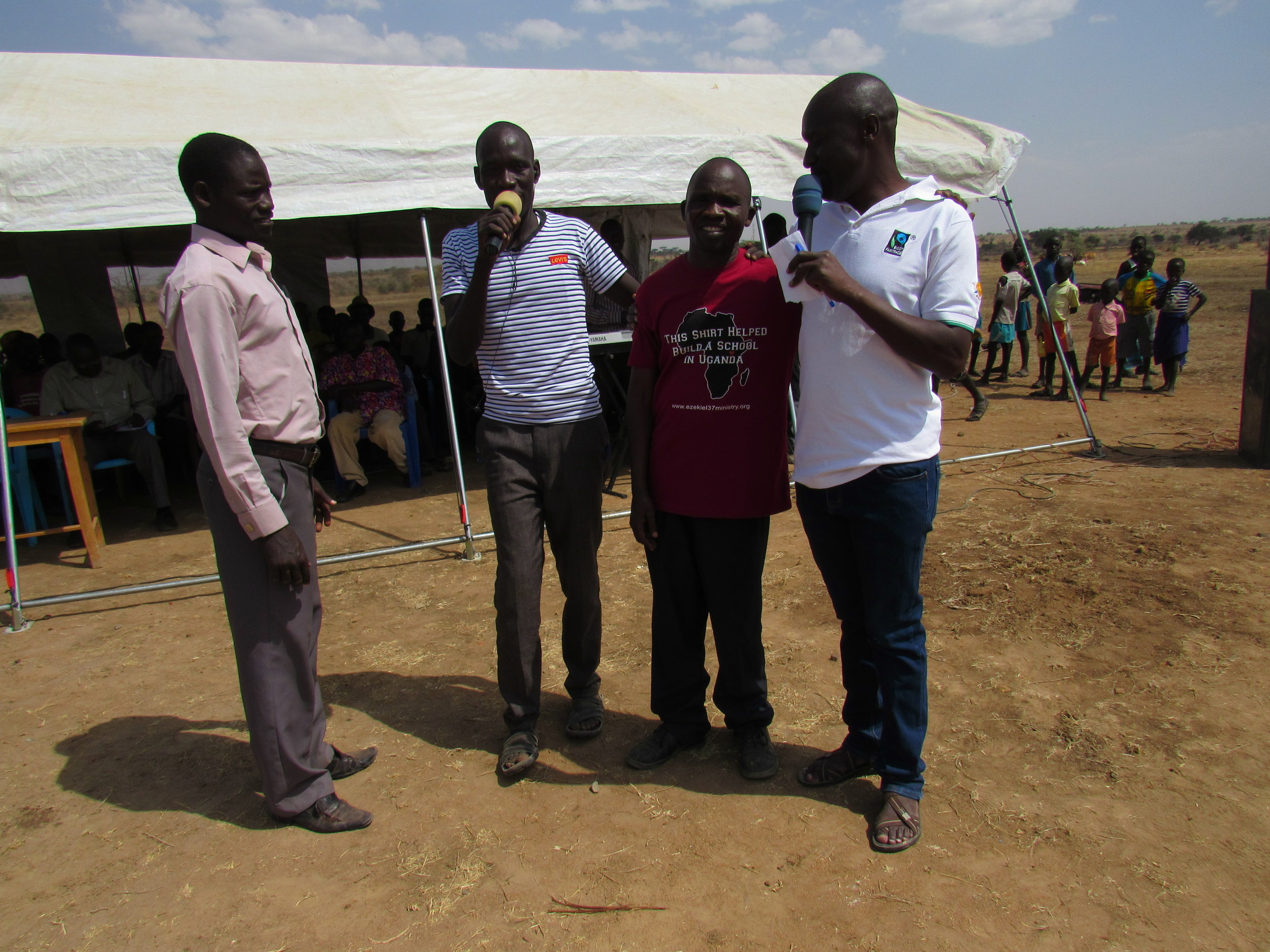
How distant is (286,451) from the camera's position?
2.34 meters

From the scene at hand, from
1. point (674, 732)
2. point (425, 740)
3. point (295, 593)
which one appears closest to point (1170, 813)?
point (674, 732)

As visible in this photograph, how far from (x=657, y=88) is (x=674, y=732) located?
6020 millimetres

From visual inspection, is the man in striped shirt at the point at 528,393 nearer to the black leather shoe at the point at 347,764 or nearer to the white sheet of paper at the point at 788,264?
the black leather shoe at the point at 347,764

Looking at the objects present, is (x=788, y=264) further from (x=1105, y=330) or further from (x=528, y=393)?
(x=1105, y=330)

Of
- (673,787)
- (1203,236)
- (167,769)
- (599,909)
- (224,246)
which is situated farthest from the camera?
(1203,236)

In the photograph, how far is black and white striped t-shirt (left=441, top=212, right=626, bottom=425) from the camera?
103 inches

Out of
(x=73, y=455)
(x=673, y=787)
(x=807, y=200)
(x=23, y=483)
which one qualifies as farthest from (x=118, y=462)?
(x=807, y=200)

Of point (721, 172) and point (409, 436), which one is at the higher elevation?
point (721, 172)

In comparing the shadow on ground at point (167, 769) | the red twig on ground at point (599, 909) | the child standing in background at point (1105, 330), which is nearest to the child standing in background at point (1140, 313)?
the child standing in background at point (1105, 330)

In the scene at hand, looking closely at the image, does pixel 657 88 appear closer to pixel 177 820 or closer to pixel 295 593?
pixel 295 593

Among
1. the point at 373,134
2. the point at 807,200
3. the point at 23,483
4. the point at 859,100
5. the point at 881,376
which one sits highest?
the point at 373,134

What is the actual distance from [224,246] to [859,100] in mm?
1762

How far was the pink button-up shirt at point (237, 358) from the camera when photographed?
6.88 feet

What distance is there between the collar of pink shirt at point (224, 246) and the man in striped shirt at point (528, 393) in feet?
2.04
